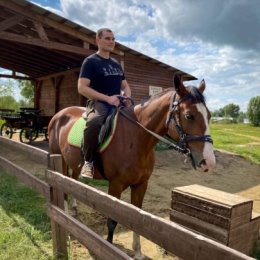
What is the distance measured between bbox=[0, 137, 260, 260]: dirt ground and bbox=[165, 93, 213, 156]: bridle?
1.74 meters

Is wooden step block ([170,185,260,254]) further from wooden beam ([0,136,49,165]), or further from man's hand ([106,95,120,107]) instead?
wooden beam ([0,136,49,165])

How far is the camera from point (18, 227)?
4195 millimetres

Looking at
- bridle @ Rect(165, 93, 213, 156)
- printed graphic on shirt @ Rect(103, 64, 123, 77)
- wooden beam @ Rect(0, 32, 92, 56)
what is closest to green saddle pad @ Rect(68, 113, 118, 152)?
printed graphic on shirt @ Rect(103, 64, 123, 77)

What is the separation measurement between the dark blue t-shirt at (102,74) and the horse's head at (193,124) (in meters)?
1.02

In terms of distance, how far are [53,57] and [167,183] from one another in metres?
9.88

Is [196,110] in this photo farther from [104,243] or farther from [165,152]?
[165,152]

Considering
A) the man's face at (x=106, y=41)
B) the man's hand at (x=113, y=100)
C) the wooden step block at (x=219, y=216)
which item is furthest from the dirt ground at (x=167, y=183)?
the man's face at (x=106, y=41)

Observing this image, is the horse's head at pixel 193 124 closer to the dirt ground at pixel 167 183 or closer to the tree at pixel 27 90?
the dirt ground at pixel 167 183

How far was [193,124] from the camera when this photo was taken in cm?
271

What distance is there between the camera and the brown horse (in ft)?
8.74

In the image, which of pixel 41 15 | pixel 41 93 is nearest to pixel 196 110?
pixel 41 15

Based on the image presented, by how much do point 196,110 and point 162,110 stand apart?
22.0 inches

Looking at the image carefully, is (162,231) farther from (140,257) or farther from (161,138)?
(140,257)

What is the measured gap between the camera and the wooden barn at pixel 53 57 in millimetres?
9398
